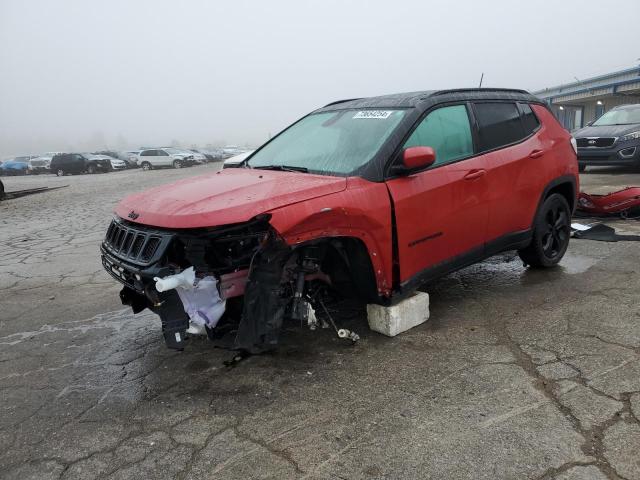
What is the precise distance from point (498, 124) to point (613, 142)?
906 cm

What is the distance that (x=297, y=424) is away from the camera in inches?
107

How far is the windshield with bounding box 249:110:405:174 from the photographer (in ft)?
11.8

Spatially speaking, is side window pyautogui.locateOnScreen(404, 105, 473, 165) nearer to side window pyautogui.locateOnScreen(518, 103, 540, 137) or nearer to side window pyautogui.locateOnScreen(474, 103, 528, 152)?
side window pyautogui.locateOnScreen(474, 103, 528, 152)

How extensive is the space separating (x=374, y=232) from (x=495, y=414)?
130cm

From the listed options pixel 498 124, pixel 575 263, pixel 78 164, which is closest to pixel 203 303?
pixel 498 124

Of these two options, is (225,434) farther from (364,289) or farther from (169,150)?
(169,150)

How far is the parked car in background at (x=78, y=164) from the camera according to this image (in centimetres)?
3462

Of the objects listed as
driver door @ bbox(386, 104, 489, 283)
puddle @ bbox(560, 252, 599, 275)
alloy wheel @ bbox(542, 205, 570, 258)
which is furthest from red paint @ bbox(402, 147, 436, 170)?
puddle @ bbox(560, 252, 599, 275)

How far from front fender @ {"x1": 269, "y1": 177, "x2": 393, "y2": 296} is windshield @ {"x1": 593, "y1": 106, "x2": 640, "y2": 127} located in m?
11.8

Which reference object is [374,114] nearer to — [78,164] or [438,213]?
[438,213]

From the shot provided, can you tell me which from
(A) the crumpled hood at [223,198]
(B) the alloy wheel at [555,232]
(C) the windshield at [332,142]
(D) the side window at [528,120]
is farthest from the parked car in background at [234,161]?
(B) the alloy wheel at [555,232]

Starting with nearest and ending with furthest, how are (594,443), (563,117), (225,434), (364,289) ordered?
(594,443), (225,434), (364,289), (563,117)

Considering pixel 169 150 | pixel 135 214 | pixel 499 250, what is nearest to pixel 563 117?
pixel 169 150

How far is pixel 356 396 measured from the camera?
2951 mm
